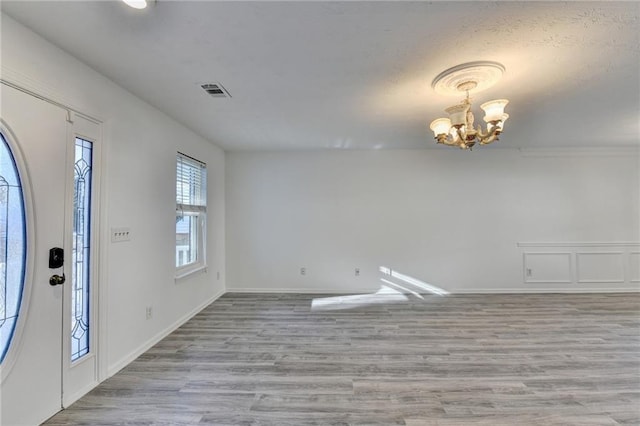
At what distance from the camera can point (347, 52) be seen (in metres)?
1.95

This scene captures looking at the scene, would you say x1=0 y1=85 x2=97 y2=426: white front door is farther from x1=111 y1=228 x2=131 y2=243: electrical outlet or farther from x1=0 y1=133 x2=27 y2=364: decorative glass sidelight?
x1=111 y1=228 x2=131 y2=243: electrical outlet

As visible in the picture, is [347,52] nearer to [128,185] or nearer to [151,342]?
[128,185]

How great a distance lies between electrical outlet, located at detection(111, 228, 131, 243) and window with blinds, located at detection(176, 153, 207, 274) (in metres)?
1.00

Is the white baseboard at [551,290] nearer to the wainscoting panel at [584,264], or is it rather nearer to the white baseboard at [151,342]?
the wainscoting panel at [584,264]

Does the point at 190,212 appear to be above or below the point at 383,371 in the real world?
above

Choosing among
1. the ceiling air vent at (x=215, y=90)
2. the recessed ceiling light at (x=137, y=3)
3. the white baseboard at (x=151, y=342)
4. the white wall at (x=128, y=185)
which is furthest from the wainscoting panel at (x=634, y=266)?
the recessed ceiling light at (x=137, y=3)

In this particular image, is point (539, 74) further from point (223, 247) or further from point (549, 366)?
point (223, 247)

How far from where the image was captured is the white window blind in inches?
142

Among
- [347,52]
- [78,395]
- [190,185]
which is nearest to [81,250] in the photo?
[78,395]

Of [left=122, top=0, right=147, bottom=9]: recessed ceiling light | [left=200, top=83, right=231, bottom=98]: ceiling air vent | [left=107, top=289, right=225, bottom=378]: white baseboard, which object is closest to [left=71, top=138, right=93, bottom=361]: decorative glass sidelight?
[left=107, top=289, right=225, bottom=378]: white baseboard

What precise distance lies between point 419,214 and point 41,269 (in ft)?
15.3

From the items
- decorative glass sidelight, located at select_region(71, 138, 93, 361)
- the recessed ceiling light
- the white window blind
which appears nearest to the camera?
the recessed ceiling light

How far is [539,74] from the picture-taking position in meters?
2.28

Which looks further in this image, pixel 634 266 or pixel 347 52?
pixel 634 266
